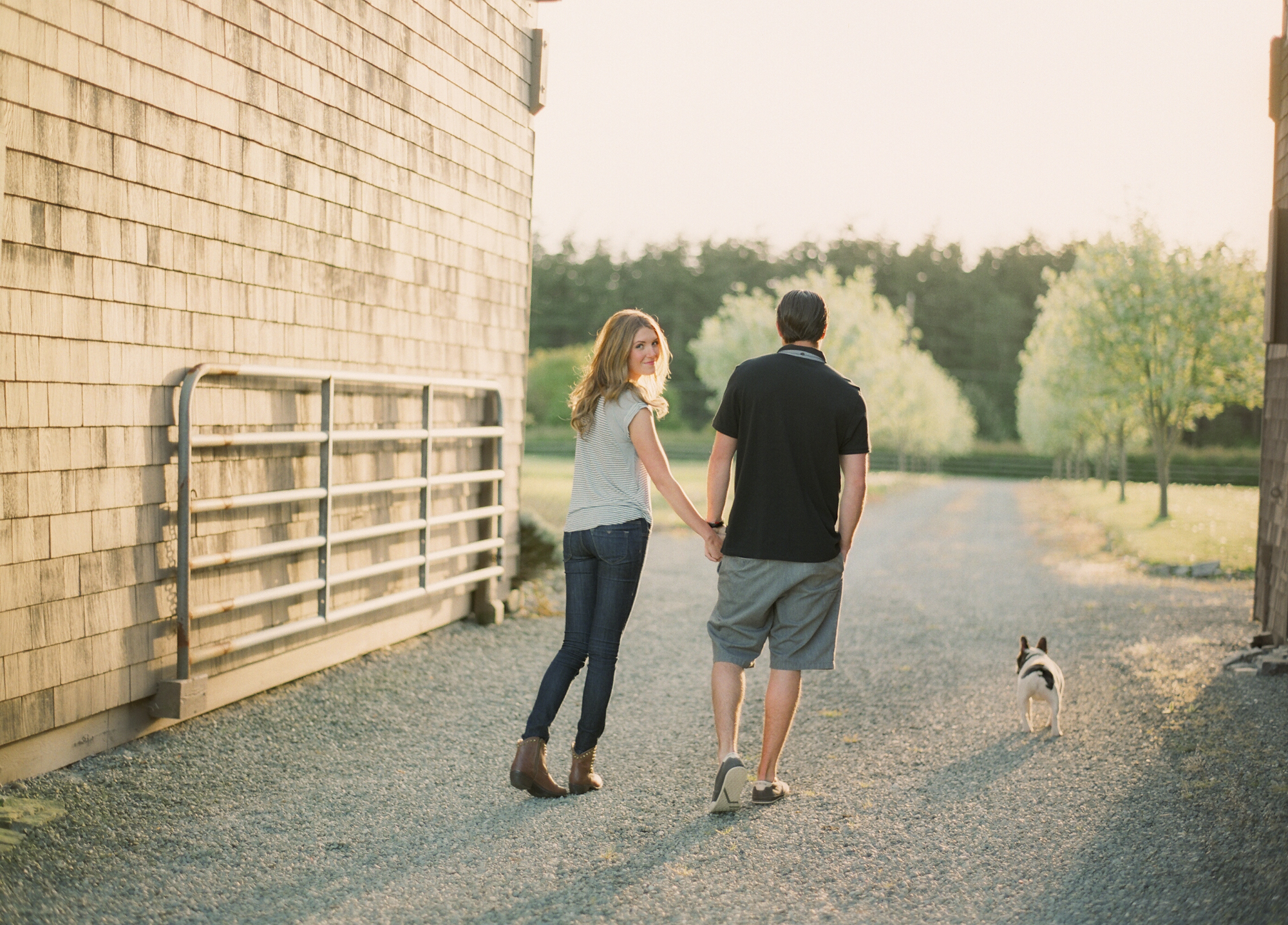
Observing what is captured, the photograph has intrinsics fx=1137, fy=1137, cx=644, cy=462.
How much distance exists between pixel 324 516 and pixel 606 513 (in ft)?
8.48

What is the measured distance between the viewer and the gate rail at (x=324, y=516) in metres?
5.12

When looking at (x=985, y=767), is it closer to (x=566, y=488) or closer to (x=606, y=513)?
(x=606, y=513)

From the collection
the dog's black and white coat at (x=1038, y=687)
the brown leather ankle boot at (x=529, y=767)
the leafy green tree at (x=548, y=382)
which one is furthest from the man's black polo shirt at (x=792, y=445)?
the leafy green tree at (x=548, y=382)

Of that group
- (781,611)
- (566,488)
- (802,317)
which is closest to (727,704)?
(781,611)

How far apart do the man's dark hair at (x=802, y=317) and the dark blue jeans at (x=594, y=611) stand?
3.01 feet

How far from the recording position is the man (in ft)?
13.7

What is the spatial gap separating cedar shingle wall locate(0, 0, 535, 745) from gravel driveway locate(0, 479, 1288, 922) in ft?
2.21

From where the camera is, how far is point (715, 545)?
4336 millimetres

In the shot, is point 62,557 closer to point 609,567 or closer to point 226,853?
point 226,853

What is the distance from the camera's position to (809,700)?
21.0ft

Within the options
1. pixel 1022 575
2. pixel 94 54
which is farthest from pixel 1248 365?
pixel 94 54

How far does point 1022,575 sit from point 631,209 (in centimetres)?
7208

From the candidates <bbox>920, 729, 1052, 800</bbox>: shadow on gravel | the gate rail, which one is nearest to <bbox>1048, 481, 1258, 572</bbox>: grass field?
<bbox>920, 729, 1052, 800</bbox>: shadow on gravel

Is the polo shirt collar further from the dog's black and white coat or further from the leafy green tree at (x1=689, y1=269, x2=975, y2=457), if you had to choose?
the leafy green tree at (x1=689, y1=269, x2=975, y2=457)
